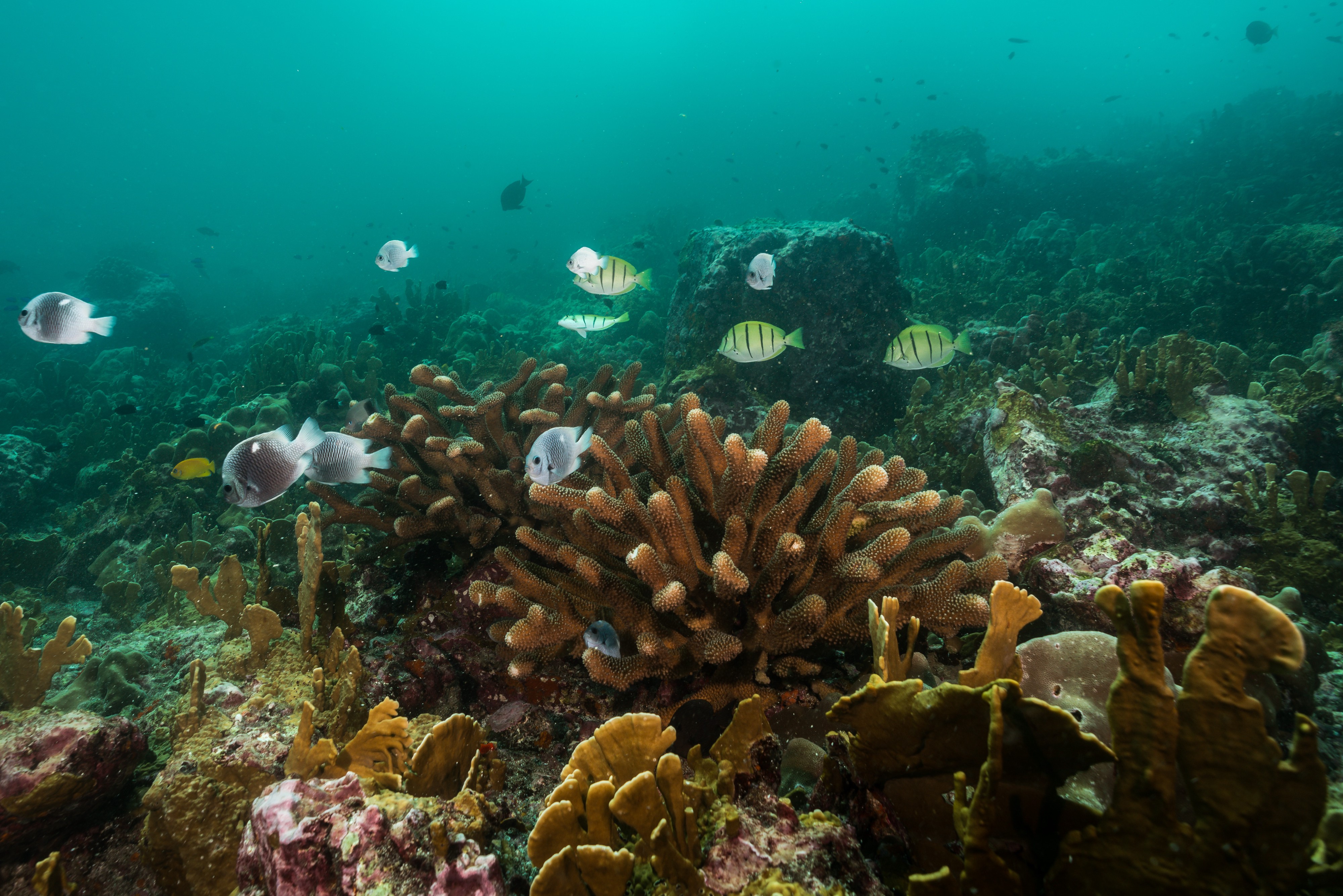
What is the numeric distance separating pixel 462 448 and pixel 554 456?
79cm

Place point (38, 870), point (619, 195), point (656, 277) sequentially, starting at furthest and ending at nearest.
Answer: point (619, 195) < point (656, 277) < point (38, 870)

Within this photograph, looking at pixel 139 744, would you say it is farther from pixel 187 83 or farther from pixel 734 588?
pixel 187 83

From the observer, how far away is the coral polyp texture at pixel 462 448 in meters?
2.98

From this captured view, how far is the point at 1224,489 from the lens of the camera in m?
3.77

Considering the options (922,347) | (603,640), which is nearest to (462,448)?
(603,640)

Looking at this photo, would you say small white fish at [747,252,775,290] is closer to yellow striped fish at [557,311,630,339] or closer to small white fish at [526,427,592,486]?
yellow striped fish at [557,311,630,339]

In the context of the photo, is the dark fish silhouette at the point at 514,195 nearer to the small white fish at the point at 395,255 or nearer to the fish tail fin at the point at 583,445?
the small white fish at the point at 395,255

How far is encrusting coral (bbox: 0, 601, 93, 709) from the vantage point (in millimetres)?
2314

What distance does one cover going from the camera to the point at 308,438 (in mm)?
2275

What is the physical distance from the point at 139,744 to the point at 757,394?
6057 millimetres

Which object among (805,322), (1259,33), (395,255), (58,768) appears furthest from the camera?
(1259,33)

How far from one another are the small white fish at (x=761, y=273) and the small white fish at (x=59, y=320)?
495 cm

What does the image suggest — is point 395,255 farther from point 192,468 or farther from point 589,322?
point 192,468

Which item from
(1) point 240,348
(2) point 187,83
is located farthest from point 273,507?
(2) point 187,83
